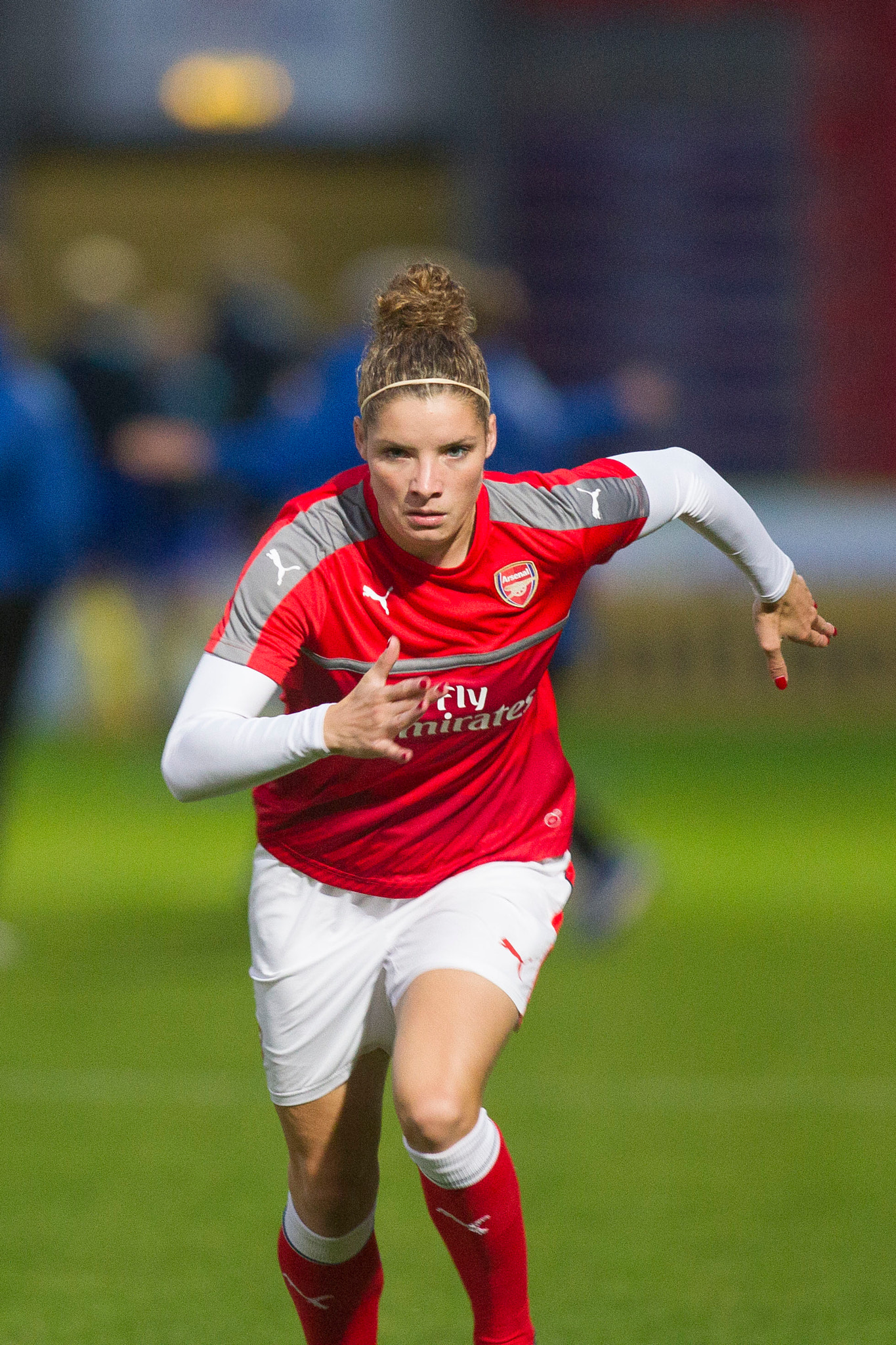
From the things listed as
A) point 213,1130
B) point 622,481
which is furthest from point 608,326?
point 622,481

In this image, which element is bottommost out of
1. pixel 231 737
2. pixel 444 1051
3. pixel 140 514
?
pixel 444 1051

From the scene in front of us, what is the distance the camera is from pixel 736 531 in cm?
337

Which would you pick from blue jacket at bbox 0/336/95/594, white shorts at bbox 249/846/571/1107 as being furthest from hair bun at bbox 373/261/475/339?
blue jacket at bbox 0/336/95/594

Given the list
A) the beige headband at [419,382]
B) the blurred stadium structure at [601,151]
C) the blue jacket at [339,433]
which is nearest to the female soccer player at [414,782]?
the beige headband at [419,382]

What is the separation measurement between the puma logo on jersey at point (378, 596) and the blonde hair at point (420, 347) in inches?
10.5

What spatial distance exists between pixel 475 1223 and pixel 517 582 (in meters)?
1.04

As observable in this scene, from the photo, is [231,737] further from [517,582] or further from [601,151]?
[601,151]

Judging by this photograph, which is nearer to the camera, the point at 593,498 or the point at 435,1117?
the point at 435,1117

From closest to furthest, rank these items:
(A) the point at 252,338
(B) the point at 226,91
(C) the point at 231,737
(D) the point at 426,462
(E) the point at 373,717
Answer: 1. (E) the point at 373,717
2. (C) the point at 231,737
3. (D) the point at 426,462
4. (A) the point at 252,338
5. (B) the point at 226,91

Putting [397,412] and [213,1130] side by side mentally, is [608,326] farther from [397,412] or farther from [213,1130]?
[397,412]

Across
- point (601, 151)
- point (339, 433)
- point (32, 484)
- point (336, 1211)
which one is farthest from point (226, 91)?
point (336, 1211)

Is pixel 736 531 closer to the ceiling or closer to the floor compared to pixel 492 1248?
closer to the ceiling

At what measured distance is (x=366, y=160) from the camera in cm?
1571

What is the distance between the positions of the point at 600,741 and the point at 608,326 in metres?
4.69
